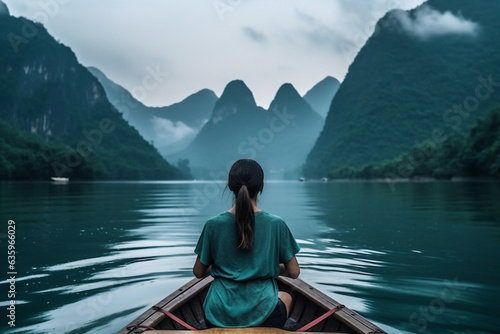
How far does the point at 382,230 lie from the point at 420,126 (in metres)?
141

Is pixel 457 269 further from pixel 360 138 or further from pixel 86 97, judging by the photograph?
pixel 86 97

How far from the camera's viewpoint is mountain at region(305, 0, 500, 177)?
465 feet

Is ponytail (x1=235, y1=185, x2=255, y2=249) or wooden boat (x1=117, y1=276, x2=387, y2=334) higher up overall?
ponytail (x1=235, y1=185, x2=255, y2=249)

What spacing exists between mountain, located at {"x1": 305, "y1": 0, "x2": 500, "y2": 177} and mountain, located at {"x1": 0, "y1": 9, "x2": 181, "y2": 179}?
6775 cm

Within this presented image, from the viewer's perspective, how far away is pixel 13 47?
493 ft

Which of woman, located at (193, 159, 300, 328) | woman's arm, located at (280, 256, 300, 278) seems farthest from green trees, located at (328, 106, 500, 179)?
woman, located at (193, 159, 300, 328)

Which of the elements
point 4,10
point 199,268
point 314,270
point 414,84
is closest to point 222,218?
point 199,268

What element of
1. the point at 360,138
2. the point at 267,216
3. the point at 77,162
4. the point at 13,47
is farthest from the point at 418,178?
the point at 13,47

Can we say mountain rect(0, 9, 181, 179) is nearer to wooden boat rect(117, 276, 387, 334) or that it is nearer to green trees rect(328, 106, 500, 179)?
green trees rect(328, 106, 500, 179)

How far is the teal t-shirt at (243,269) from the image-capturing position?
3223mm

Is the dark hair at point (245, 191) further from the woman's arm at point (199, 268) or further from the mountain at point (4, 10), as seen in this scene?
the mountain at point (4, 10)

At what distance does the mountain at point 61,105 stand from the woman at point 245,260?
393 feet

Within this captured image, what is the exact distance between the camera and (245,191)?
312 cm

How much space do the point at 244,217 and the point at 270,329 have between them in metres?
0.81
